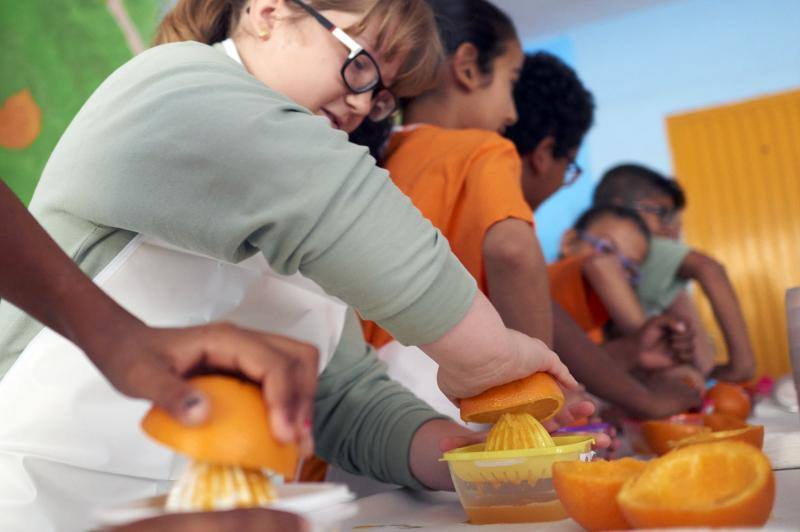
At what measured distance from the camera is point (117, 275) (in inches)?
24.8

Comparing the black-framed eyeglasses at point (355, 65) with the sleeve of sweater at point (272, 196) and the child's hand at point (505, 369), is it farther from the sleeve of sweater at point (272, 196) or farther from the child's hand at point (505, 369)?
the child's hand at point (505, 369)

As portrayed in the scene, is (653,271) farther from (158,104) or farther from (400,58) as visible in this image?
(158,104)

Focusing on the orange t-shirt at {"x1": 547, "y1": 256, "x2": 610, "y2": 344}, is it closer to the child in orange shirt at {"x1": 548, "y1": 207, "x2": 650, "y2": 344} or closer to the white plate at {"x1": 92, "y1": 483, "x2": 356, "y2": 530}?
the child in orange shirt at {"x1": 548, "y1": 207, "x2": 650, "y2": 344}

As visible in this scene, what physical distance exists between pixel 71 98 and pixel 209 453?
0.99 metres

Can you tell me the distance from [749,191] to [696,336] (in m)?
2.47

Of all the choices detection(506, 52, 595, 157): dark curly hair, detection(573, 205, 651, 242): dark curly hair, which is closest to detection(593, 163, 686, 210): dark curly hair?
Answer: detection(573, 205, 651, 242): dark curly hair

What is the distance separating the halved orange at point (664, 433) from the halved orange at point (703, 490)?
0.43 metres

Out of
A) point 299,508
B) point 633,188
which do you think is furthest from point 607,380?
point 633,188

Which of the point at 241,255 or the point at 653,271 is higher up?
the point at 241,255

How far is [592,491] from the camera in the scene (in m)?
0.47

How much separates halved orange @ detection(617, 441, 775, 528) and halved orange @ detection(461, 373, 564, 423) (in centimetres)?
13

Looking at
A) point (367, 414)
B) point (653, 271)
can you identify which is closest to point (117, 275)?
point (367, 414)

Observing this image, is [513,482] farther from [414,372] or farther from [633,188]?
[633,188]

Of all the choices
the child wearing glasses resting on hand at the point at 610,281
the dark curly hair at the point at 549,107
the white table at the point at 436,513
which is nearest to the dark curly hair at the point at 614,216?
the child wearing glasses resting on hand at the point at 610,281
